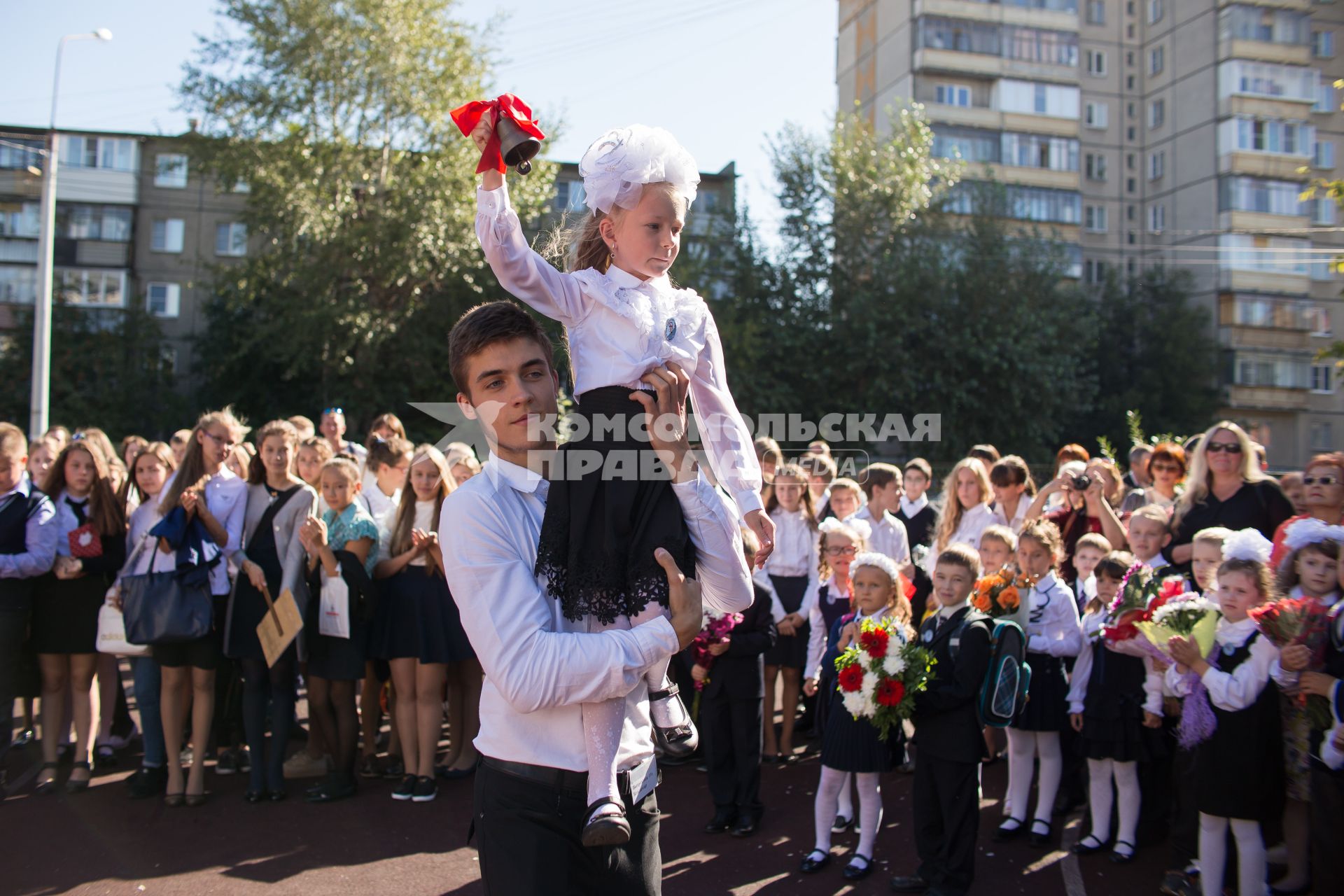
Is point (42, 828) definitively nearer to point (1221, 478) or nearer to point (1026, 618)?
point (1026, 618)

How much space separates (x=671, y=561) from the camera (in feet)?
6.93

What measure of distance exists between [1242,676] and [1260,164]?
149 feet

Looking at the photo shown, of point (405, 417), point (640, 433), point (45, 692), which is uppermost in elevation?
point (405, 417)

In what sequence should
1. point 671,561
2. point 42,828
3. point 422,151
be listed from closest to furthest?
1. point 671,561
2. point 42,828
3. point 422,151

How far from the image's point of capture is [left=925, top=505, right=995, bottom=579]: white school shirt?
7699mm

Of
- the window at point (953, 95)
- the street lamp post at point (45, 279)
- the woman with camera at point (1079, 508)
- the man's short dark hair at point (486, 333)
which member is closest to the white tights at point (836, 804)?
the woman with camera at point (1079, 508)

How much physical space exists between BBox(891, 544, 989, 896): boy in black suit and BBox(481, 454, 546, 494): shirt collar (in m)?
3.60

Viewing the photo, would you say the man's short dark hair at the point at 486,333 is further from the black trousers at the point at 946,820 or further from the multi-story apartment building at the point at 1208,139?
the multi-story apartment building at the point at 1208,139

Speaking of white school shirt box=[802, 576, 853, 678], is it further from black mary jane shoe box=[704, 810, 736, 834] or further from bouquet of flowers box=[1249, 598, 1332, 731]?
bouquet of flowers box=[1249, 598, 1332, 731]

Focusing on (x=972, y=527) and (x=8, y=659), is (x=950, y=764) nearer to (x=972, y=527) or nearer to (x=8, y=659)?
(x=972, y=527)

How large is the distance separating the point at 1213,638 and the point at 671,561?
4.00m

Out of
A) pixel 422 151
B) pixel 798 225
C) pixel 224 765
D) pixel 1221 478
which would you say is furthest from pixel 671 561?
pixel 798 225

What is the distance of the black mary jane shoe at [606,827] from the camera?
2053 mm

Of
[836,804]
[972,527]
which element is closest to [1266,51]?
[972,527]
